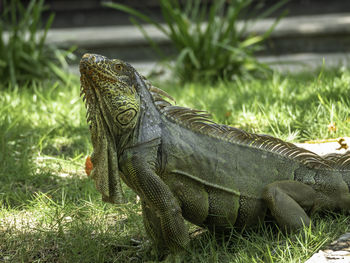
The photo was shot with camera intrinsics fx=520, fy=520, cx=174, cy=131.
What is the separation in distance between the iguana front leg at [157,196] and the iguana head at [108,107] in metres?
A: 0.10

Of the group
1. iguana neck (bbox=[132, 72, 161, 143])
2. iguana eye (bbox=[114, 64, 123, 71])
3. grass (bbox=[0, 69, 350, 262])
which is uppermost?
iguana eye (bbox=[114, 64, 123, 71])

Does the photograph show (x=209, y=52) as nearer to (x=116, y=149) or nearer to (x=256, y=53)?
(x=256, y=53)

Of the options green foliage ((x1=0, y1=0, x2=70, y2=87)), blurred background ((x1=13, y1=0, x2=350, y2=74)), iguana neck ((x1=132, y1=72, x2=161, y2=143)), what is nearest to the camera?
iguana neck ((x1=132, y1=72, x2=161, y2=143))

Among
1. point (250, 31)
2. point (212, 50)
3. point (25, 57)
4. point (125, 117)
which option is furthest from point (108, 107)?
point (250, 31)

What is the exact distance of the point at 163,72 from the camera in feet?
24.9

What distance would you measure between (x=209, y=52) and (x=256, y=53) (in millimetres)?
2003

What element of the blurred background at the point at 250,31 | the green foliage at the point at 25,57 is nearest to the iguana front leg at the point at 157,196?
the green foliage at the point at 25,57

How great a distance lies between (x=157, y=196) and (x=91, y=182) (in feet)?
4.71

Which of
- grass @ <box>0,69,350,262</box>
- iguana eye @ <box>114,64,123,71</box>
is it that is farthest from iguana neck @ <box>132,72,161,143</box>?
grass @ <box>0,69,350,262</box>

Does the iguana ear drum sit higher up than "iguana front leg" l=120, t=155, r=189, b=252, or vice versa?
the iguana ear drum

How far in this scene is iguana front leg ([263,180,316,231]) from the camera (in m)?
3.02

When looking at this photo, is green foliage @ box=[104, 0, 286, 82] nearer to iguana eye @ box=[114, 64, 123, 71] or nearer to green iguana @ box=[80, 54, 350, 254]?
green iguana @ box=[80, 54, 350, 254]

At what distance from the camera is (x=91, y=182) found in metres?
4.19

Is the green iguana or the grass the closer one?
the green iguana
